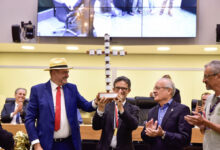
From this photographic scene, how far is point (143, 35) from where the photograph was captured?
8.12 m

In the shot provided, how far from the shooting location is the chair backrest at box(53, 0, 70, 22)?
26.9 feet

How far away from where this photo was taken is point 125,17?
319 inches

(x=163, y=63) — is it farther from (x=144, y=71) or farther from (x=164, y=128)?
(x=164, y=128)

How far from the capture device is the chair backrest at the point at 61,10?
26.9 feet

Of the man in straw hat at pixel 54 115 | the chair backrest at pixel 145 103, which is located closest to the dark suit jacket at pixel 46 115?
the man in straw hat at pixel 54 115

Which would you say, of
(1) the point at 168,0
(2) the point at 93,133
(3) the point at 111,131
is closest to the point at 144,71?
(1) the point at 168,0

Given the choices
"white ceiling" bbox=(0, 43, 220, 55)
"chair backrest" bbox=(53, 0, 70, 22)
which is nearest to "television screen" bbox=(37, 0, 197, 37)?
"chair backrest" bbox=(53, 0, 70, 22)

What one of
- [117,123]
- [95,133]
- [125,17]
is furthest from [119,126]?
[125,17]

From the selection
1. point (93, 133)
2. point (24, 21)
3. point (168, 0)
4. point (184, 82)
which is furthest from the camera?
point (184, 82)

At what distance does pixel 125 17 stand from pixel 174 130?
522 centimetres

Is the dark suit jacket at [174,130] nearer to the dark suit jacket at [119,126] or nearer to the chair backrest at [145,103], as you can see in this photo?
the dark suit jacket at [119,126]

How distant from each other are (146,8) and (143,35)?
58 cm

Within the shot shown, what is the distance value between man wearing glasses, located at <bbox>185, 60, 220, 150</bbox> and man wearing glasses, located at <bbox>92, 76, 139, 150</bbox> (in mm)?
711

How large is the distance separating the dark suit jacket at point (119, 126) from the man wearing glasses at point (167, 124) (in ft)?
0.59
